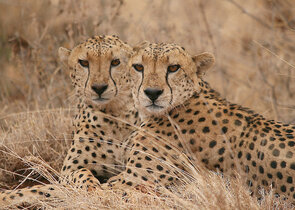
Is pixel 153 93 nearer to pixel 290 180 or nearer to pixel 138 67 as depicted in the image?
pixel 138 67

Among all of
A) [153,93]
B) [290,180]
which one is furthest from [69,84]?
[290,180]

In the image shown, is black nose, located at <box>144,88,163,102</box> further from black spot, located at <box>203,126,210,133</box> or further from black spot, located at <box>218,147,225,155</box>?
black spot, located at <box>218,147,225,155</box>

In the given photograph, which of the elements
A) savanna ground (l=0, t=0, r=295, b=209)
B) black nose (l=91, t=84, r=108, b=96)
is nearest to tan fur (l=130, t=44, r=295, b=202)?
savanna ground (l=0, t=0, r=295, b=209)

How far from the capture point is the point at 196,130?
3602mm

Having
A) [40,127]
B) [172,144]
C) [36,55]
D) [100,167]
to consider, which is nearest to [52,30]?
[36,55]

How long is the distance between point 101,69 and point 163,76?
0.66m

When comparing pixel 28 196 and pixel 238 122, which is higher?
pixel 238 122

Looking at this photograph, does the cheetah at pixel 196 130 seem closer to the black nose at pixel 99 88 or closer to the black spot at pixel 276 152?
the black spot at pixel 276 152

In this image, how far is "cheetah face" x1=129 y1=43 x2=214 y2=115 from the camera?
3594 mm

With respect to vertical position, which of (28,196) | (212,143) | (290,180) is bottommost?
(28,196)

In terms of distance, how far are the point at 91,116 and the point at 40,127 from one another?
637 mm

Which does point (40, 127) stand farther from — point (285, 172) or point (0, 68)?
point (0, 68)

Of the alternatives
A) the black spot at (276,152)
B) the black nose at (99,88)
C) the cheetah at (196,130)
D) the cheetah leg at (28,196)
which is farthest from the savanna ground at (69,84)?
the black nose at (99,88)

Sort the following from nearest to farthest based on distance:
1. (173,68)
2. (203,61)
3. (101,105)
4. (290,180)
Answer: (290,180) < (173,68) < (203,61) < (101,105)
